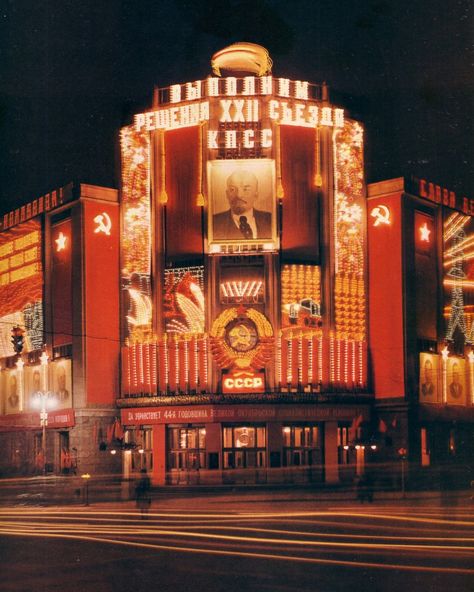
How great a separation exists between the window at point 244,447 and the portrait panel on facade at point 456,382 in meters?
15.4

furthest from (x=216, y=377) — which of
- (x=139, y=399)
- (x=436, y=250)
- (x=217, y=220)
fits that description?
(x=436, y=250)

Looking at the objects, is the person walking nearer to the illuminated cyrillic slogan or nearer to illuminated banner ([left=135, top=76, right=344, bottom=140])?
illuminated banner ([left=135, top=76, right=344, bottom=140])

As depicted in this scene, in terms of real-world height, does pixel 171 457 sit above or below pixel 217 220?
below

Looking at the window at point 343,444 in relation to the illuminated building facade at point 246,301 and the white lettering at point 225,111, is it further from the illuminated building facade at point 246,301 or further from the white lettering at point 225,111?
the white lettering at point 225,111

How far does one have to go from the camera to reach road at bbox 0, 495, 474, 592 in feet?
57.2

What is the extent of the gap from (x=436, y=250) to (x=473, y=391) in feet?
38.5

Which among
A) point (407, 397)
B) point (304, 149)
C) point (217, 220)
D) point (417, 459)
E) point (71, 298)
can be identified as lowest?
point (417, 459)

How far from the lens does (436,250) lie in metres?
70.1

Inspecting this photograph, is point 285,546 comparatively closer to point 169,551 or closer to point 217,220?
point 169,551

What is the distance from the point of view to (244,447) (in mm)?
63625

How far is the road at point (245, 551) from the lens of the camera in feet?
57.2

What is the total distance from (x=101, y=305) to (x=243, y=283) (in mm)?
10743

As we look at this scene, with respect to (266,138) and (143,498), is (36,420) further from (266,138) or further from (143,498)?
(143,498)

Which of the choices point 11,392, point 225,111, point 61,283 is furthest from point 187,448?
point 225,111
